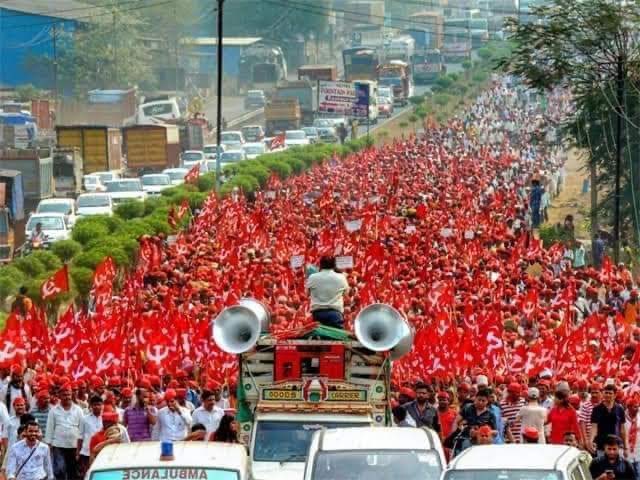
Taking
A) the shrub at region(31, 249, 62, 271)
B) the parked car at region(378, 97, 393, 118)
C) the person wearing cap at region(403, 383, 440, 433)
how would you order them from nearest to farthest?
the person wearing cap at region(403, 383, 440, 433) < the shrub at region(31, 249, 62, 271) < the parked car at region(378, 97, 393, 118)

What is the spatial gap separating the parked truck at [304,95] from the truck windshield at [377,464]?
3402 inches

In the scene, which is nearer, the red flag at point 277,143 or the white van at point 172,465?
the white van at point 172,465

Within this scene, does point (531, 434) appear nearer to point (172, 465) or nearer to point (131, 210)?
point (172, 465)

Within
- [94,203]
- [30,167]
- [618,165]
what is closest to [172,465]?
[618,165]

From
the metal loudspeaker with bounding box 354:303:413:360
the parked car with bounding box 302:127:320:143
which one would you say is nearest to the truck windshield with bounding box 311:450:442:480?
the metal loudspeaker with bounding box 354:303:413:360

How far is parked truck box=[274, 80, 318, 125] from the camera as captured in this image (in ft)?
336

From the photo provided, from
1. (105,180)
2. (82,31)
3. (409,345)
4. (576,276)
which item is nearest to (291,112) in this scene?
(82,31)

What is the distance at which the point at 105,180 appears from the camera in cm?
6322

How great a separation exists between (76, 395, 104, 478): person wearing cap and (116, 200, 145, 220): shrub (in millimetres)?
26839

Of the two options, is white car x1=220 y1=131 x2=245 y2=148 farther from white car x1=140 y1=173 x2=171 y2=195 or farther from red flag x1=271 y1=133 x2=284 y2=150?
white car x1=140 y1=173 x2=171 y2=195

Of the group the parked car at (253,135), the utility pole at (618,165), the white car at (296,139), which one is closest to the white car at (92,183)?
the utility pole at (618,165)

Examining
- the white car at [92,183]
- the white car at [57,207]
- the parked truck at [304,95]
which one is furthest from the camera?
the parked truck at [304,95]

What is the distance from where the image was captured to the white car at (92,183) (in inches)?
2395

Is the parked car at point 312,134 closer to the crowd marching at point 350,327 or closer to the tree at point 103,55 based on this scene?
the tree at point 103,55
